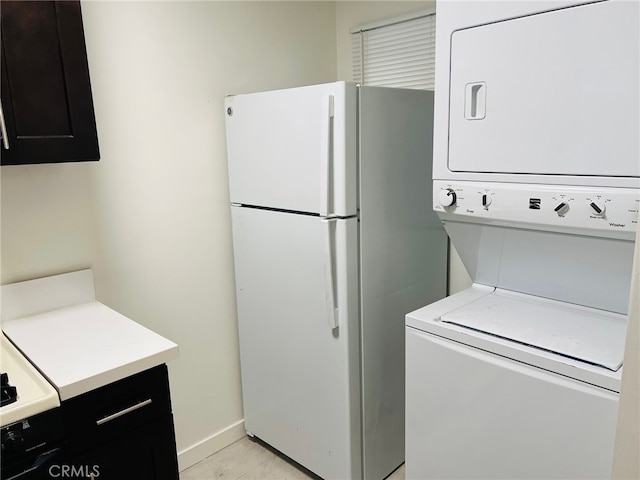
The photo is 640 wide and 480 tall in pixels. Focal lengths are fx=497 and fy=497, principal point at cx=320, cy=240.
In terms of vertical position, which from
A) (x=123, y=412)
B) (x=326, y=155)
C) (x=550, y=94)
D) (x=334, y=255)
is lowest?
(x=123, y=412)

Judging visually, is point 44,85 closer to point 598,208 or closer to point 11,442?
point 11,442

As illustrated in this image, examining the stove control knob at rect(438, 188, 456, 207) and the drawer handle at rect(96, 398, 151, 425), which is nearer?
the drawer handle at rect(96, 398, 151, 425)

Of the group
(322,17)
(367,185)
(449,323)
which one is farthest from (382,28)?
(449,323)

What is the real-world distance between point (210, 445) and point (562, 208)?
197cm

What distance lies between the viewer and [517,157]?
1.51 metres

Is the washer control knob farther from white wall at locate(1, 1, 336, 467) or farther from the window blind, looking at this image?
white wall at locate(1, 1, 336, 467)

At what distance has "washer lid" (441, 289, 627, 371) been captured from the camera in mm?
1397

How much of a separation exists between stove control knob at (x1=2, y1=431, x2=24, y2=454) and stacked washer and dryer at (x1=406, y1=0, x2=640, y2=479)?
46.9 inches

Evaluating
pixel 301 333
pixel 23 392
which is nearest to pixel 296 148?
pixel 301 333

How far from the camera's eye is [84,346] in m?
1.50

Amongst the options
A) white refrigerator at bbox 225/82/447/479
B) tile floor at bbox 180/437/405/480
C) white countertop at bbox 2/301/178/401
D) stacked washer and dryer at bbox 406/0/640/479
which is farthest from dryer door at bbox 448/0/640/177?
tile floor at bbox 180/437/405/480

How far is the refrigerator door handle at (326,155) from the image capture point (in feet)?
5.94

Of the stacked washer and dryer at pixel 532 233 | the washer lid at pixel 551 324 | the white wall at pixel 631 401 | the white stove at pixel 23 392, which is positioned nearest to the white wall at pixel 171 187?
the white stove at pixel 23 392

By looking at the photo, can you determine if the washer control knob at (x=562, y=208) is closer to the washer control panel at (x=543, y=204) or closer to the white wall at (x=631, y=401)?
the washer control panel at (x=543, y=204)
